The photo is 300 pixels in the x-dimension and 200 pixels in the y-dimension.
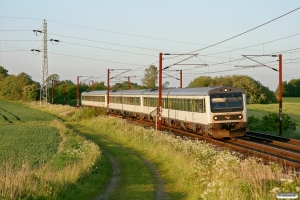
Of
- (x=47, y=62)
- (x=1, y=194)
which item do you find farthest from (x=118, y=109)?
(x=1, y=194)

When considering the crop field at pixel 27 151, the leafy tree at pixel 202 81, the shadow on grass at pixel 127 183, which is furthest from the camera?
the leafy tree at pixel 202 81

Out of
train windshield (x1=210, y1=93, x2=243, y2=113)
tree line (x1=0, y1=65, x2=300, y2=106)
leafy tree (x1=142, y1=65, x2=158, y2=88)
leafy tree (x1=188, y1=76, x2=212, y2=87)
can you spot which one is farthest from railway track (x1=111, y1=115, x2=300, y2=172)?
leafy tree (x1=142, y1=65, x2=158, y2=88)

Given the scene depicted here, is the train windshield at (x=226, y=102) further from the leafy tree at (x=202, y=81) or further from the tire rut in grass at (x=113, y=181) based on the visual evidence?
the leafy tree at (x=202, y=81)

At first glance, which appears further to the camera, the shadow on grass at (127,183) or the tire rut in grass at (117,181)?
the tire rut in grass at (117,181)

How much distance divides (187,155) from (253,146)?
22.3 ft

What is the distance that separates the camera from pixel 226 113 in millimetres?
24641

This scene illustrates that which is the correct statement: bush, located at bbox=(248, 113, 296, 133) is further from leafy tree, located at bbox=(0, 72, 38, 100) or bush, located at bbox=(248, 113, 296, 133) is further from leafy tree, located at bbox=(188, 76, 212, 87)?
leafy tree, located at bbox=(188, 76, 212, 87)

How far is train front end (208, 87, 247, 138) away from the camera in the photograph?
968 inches

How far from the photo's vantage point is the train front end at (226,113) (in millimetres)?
24594

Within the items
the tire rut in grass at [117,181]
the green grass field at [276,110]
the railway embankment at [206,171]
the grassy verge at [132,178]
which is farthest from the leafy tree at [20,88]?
the tire rut in grass at [117,181]

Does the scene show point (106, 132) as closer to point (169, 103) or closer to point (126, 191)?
point (169, 103)

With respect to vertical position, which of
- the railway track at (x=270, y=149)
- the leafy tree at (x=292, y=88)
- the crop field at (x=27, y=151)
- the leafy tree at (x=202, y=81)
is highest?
the leafy tree at (x=202, y=81)

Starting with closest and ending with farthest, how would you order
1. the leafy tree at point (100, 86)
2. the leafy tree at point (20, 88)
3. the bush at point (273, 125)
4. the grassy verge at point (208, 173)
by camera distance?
1. the grassy verge at point (208, 173)
2. the bush at point (273, 125)
3. the leafy tree at point (20, 88)
4. the leafy tree at point (100, 86)

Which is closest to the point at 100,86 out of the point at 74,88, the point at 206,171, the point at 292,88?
the point at 74,88
